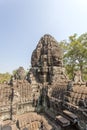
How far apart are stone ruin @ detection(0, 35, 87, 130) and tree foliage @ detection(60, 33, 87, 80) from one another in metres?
8.92

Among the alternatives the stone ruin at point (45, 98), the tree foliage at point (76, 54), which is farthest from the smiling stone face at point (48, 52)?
the tree foliage at point (76, 54)

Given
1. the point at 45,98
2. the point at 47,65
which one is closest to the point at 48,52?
the point at 47,65

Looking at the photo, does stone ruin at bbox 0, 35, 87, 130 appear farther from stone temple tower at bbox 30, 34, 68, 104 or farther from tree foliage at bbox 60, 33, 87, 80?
tree foliage at bbox 60, 33, 87, 80

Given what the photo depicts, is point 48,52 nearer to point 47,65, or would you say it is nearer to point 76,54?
point 47,65

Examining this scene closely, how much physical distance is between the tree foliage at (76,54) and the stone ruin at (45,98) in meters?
8.92

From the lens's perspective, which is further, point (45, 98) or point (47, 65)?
point (47, 65)

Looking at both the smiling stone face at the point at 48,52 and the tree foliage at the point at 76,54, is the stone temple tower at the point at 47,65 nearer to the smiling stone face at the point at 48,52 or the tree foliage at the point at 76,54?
the smiling stone face at the point at 48,52

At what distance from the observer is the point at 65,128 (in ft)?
24.9

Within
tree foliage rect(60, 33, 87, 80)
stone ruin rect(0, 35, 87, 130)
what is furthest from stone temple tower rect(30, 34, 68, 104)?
tree foliage rect(60, 33, 87, 80)

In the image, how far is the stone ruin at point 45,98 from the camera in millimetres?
8354

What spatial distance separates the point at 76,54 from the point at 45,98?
1303 cm

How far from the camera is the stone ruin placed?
8354 millimetres

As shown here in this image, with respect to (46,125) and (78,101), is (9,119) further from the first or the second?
(78,101)

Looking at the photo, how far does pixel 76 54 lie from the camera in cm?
2339
